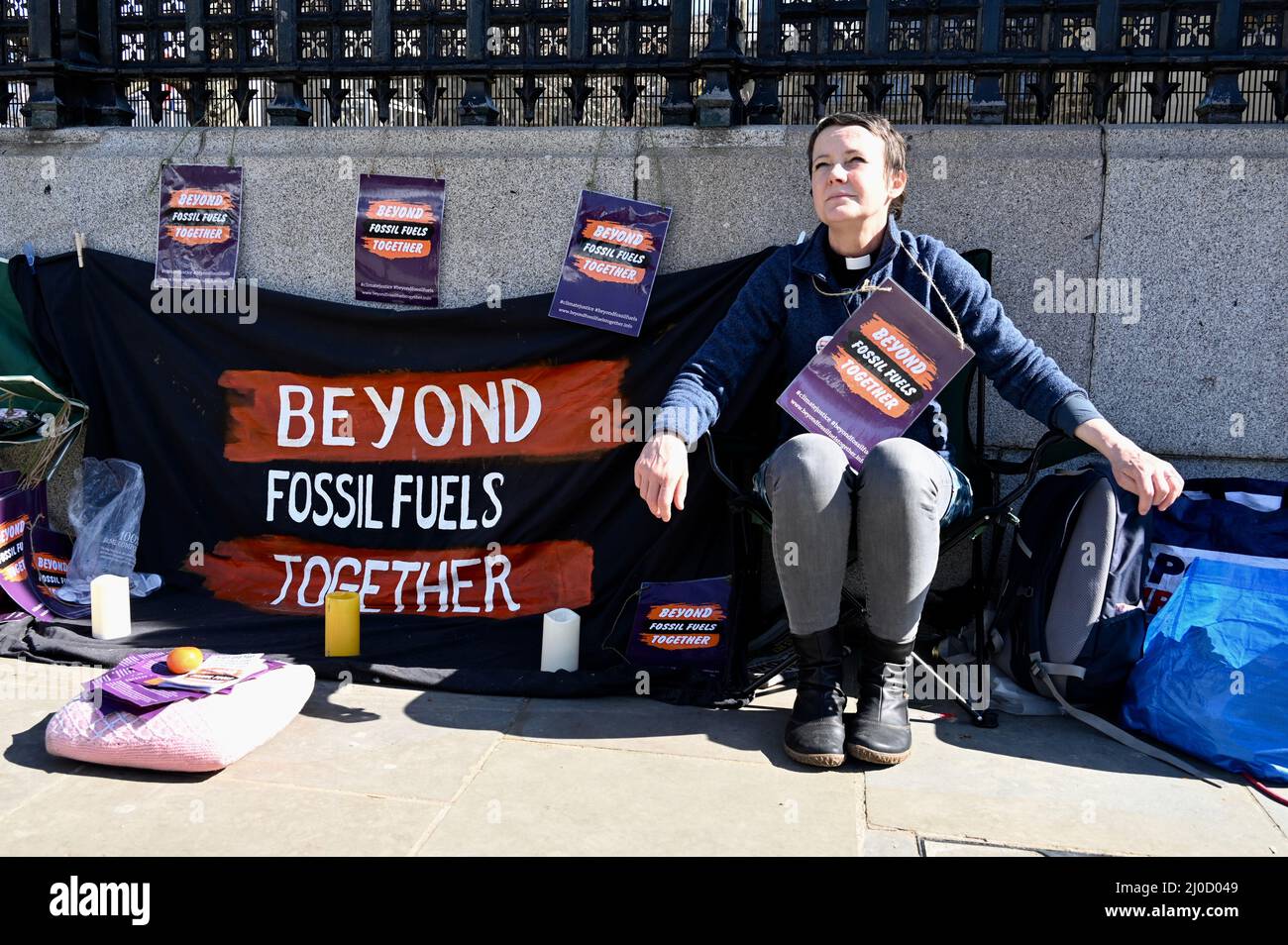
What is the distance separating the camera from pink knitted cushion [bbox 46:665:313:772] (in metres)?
2.59

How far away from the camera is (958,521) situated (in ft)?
9.71

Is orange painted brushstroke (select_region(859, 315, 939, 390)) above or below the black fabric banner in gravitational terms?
above

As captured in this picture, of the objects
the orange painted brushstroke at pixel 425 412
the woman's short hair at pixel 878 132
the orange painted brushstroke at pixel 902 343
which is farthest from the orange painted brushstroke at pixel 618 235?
the orange painted brushstroke at pixel 902 343

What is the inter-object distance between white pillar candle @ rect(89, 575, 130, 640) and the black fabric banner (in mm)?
74

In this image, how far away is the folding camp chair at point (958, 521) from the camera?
9.86 feet

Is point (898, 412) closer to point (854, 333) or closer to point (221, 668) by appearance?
point (854, 333)

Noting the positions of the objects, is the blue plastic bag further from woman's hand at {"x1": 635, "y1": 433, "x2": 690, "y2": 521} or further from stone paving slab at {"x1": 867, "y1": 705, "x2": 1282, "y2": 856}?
woman's hand at {"x1": 635, "y1": 433, "x2": 690, "y2": 521}

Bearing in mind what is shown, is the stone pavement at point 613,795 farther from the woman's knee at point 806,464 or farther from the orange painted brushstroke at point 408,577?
the orange painted brushstroke at point 408,577

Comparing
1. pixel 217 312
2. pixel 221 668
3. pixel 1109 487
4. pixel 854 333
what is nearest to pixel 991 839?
pixel 1109 487

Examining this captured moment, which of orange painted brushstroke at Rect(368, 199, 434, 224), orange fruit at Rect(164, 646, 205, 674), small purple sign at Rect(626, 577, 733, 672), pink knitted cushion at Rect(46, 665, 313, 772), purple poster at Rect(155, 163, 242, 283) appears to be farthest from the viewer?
purple poster at Rect(155, 163, 242, 283)

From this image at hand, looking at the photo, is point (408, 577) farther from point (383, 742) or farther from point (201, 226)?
point (201, 226)

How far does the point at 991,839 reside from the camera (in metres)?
2.35

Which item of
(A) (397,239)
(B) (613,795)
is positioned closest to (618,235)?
(A) (397,239)

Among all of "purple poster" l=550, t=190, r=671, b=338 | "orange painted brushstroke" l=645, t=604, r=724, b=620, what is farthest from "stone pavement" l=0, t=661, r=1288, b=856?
"purple poster" l=550, t=190, r=671, b=338
